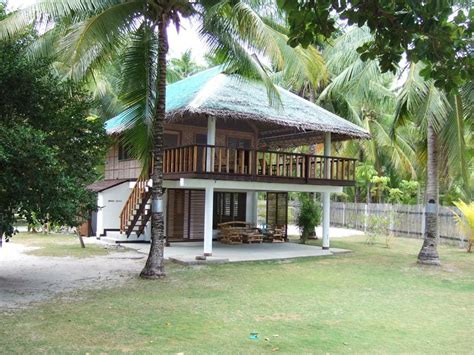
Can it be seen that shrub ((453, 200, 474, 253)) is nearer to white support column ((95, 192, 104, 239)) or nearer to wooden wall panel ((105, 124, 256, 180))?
wooden wall panel ((105, 124, 256, 180))

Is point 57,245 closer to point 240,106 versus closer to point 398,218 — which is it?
point 240,106

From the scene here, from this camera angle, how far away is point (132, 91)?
1195 cm

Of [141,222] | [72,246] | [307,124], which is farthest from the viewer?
[141,222]

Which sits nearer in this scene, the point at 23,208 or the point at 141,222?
the point at 23,208

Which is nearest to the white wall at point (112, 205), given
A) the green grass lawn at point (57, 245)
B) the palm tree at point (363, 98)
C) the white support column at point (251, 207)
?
the green grass lawn at point (57, 245)

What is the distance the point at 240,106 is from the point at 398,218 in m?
13.3

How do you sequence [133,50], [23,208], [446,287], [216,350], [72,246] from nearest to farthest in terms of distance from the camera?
[216,350] < [23,208] < [446,287] < [133,50] < [72,246]

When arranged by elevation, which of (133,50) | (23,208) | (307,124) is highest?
(133,50)

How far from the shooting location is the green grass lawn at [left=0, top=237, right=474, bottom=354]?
246 inches

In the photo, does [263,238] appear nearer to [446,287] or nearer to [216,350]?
[446,287]

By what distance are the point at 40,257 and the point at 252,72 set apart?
7.85 meters

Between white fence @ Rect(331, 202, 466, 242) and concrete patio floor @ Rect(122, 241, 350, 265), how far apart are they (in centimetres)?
565

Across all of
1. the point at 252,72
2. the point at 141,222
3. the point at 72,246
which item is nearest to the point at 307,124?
the point at 252,72

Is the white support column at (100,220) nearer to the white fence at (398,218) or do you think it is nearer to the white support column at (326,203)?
the white support column at (326,203)
